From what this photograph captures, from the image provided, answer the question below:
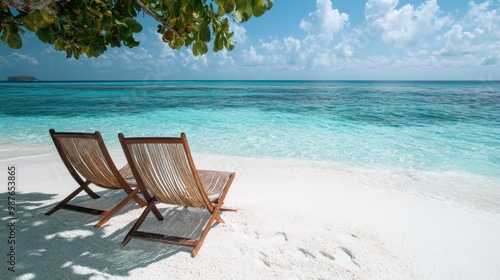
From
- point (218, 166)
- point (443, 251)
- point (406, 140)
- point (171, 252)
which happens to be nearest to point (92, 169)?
point (171, 252)

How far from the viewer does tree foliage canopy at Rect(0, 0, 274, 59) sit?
2.08 meters

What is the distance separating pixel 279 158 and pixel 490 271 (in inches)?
172

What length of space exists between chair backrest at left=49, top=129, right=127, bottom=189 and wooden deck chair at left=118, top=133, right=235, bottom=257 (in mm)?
→ 341

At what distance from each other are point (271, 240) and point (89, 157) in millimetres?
2078

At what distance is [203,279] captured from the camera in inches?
85.4

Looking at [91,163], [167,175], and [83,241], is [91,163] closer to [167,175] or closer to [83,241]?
[83,241]

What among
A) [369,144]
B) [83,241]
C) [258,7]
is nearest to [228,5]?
[258,7]

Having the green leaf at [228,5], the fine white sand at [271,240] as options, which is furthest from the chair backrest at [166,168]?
the green leaf at [228,5]

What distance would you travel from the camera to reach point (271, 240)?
2.73 m

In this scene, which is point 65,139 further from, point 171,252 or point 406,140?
point 406,140

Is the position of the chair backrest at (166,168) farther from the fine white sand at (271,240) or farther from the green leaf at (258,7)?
the green leaf at (258,7)

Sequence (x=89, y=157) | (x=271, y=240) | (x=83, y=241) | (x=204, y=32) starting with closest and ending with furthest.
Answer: (x=204, y=32)
(x=83, y=241)
(x=271, y=240)
(x=89, y=157)

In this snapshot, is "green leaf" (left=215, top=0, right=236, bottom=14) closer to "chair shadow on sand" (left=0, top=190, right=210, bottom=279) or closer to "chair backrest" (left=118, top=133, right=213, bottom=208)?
"chair backrest" (left=118, top=133, right=213, bottom=208)

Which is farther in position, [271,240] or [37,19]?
[271,240]
